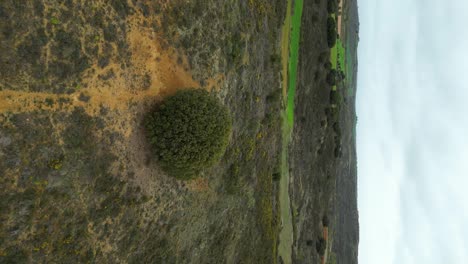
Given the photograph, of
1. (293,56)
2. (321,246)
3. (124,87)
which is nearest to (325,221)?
(321,246)

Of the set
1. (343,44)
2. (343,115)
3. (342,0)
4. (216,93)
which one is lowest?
(216,93)

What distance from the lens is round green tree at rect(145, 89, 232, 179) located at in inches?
1431

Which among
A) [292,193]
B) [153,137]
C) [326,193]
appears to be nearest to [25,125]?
[153,137]

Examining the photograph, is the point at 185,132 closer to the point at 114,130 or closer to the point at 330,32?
the point at 114,130

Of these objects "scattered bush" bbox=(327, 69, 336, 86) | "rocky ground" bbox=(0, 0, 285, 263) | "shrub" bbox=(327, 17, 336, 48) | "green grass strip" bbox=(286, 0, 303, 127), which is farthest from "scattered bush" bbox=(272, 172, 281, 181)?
"shrub" bbox=(327, 17, 336, 48)

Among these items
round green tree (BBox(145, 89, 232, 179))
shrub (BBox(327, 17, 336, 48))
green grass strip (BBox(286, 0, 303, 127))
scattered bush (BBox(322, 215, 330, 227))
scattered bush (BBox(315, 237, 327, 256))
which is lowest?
scattered bush (BBox(315, 237, 327, 256))

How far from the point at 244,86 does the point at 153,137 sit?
1845 cm

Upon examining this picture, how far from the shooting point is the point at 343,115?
302 feet

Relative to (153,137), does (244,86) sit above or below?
above

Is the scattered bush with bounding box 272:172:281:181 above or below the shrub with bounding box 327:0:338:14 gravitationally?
below

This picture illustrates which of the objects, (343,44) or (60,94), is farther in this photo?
(343,44)

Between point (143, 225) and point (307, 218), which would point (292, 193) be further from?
point (143, 225)

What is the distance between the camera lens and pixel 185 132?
36.8m

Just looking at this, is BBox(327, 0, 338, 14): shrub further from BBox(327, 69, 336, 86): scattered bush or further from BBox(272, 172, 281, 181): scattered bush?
BBox(272, 172, 281, 181): scattered bush
